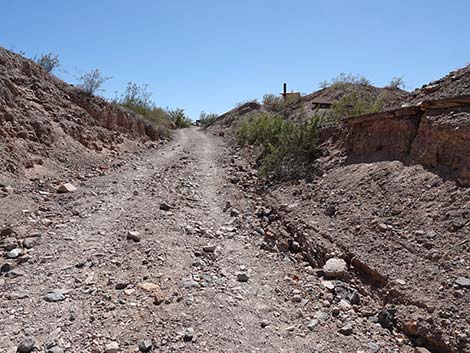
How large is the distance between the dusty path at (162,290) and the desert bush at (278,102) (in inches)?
583

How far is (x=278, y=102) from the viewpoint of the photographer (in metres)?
21.8

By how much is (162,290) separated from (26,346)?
45.1 inches

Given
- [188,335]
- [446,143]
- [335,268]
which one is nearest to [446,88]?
[446,143]

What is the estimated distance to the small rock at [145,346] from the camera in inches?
103

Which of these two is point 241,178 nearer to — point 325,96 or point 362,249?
point 362,249

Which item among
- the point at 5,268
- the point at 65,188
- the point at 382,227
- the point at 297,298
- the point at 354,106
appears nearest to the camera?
the point at 297,298

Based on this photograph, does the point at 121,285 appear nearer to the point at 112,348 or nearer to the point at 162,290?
the point at 162,290

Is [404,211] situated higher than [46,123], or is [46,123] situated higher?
[46,123]

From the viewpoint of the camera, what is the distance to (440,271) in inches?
133

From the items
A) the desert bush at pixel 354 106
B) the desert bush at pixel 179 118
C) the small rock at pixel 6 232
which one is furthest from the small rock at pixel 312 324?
the desert bush at pixel 179 118

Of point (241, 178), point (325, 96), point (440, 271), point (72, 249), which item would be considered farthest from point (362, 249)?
point (325, 96)

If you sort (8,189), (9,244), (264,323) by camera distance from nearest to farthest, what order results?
(264,323), (9,244), (8,189)

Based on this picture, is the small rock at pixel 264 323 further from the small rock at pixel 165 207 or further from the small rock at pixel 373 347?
the small rock at pixel 165 207

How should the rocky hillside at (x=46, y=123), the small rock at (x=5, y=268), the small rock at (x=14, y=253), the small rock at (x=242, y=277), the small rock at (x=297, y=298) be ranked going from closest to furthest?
the small rock at (x=297, y=298)
the small rock at (x=5, y=268)
the small rock at (x=242, y=277)
the small rock at (x=14, y=253)
the rocky hillside at (x=46, y=123)
